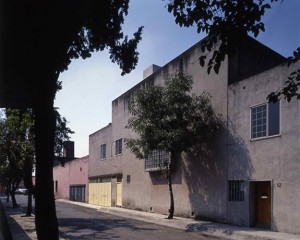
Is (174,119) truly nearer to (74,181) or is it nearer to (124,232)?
Result: (124,232)

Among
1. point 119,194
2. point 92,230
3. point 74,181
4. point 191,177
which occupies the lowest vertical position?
point 74,181

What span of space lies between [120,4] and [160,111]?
494 inches

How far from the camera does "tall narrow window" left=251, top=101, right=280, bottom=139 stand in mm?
15633

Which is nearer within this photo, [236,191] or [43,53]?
[43,53]

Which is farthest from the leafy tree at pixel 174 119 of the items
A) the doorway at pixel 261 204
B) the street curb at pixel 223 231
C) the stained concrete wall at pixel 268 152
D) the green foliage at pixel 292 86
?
the green foliage at pixel 292 86

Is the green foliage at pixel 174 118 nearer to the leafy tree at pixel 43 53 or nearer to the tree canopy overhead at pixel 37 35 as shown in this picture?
the tree canopy overhead at pixel 37 35

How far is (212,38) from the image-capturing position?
4.89 meters

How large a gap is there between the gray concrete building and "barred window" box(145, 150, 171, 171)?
145 mm

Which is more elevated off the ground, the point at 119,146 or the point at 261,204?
the point at 119,146

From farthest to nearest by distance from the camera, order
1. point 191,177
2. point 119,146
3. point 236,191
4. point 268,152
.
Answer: point 119,146
point 191,177
point 236,191
point 268,152

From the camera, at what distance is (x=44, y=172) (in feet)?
18.2

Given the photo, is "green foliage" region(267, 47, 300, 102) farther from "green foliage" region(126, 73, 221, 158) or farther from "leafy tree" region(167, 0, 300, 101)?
"green foliage" region(126, 73, 221, 158)

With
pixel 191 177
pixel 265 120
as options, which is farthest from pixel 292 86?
pixel 191 177

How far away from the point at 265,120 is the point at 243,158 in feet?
6.42
